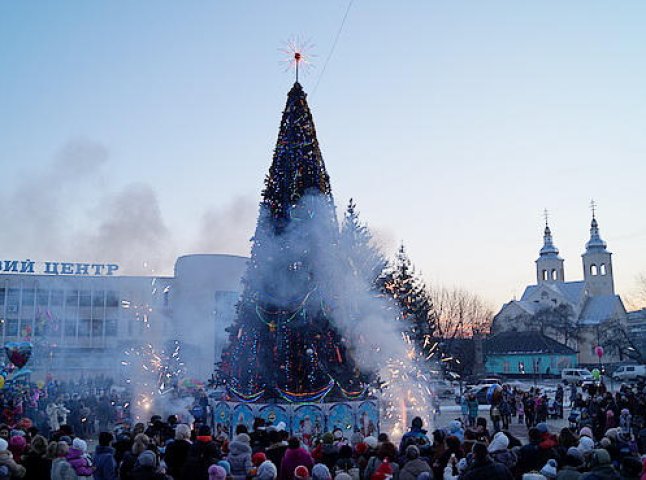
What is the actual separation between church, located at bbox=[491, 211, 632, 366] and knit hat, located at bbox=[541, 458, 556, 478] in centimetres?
6297

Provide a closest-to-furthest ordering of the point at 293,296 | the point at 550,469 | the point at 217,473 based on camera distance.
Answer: the point at 217,473, the point at 550,469, the point at 293,296

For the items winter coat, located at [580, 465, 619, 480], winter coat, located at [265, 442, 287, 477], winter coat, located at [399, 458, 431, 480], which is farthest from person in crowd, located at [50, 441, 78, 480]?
winter coat, located at [580, 465, 619, 480]

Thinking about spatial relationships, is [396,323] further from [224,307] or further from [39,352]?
[39,352]

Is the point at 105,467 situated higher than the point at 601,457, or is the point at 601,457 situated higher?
the point at 601,457

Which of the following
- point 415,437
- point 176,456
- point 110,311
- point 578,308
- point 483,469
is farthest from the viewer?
point 578,308

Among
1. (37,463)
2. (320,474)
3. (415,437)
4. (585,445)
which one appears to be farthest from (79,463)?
(585,445)

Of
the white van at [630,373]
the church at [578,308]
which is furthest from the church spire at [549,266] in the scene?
the white van at [630,373]

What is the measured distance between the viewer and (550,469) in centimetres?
771

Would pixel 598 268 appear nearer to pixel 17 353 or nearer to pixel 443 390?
pixel 443 390

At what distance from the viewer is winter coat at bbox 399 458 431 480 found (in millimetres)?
7754

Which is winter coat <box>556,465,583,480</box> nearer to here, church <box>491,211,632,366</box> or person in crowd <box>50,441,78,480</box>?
person in crowd <box>50,441,78,480</box>

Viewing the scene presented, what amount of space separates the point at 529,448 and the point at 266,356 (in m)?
9.91

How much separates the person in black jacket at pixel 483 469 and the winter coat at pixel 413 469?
2.98ft

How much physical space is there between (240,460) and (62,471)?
7.05 feet
